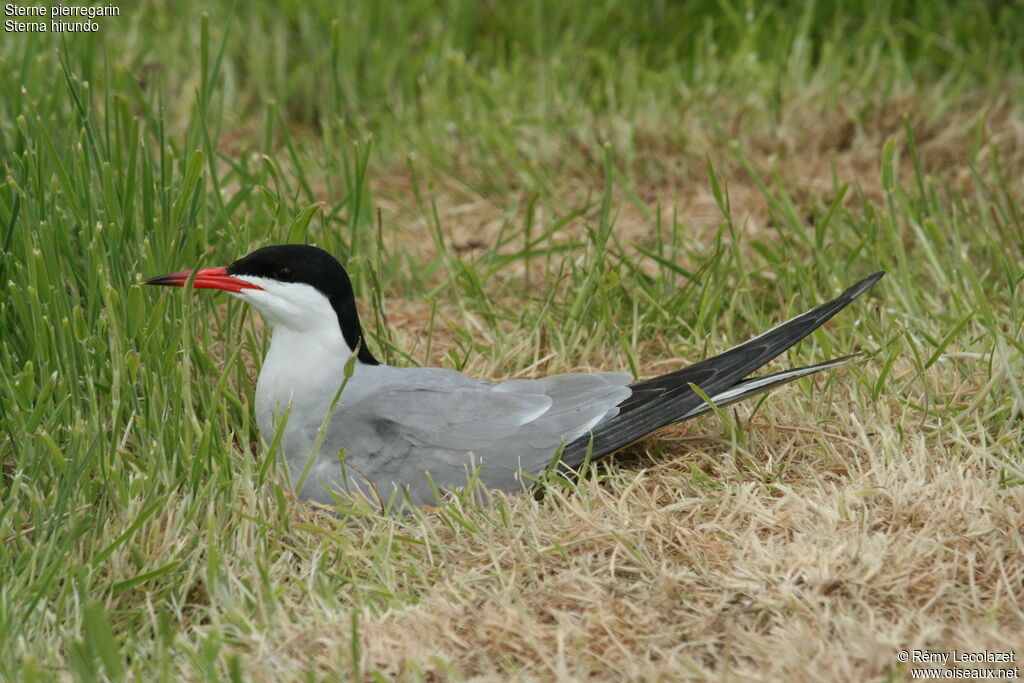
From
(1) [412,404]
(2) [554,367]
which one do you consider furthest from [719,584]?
(2) [554,367]

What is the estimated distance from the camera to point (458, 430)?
2.55 meters

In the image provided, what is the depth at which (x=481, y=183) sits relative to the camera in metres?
4.11

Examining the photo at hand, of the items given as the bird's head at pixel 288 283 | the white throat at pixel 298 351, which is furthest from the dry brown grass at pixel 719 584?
the bird's head at pixel 288 283

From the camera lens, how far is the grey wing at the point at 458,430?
99.0 inches

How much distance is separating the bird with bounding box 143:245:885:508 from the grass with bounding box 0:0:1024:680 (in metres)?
0.10

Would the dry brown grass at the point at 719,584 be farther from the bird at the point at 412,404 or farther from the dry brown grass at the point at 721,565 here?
the bird at the point at 412,404

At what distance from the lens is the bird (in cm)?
252

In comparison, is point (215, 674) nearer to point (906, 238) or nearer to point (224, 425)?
point (224, 425)

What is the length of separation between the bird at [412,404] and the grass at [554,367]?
0.33 feet

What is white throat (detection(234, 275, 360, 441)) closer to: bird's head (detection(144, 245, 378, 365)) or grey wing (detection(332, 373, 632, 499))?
bird's head (detection(144, 245, 378, 365))

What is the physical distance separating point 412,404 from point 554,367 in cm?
57

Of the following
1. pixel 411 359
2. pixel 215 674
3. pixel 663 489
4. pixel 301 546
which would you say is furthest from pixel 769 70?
pixel 215 674

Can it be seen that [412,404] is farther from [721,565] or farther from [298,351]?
[721,565]

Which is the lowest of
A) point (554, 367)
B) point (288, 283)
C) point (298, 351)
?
point (554, 367)
